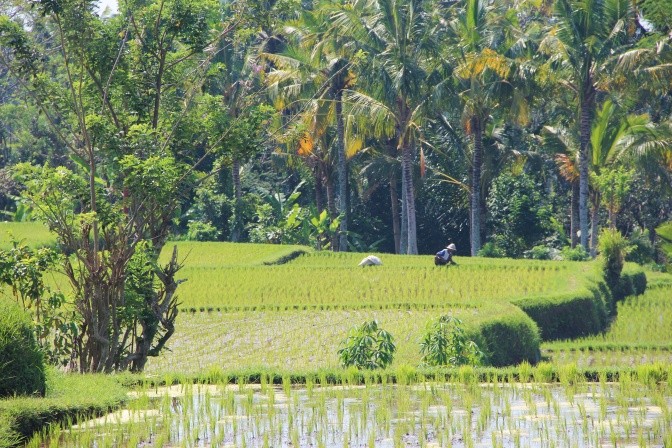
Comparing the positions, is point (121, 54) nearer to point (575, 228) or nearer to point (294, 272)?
point (294, 272)

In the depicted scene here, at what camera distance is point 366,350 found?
38.8 feet

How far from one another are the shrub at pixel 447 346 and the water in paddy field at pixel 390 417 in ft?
6.41

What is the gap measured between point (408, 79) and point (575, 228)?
22.6 feet

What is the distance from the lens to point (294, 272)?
22.7 metres

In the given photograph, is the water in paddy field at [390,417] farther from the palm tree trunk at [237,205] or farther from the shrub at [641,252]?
the palm tree trunk at [237,205]

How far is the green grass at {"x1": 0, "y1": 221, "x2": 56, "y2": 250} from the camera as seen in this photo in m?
24.2

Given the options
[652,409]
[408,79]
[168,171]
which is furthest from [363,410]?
[408,79]

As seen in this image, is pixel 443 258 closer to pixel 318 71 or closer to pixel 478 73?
pixel 478 73

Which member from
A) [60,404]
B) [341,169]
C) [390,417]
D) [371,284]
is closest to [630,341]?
[371,284]

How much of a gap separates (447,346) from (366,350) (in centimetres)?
93

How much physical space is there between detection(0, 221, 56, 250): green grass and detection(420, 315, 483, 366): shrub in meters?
13.0

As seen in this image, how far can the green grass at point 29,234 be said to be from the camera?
79.5 feet

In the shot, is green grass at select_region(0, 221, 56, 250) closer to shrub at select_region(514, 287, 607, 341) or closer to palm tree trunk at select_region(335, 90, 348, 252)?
palm tree trunk at select_region(335, 90, 348, 252)

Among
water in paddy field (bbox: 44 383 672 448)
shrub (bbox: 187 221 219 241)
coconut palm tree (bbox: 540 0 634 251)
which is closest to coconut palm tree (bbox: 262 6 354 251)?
shrub (bbox: 187 221 219 241)
